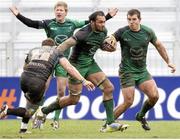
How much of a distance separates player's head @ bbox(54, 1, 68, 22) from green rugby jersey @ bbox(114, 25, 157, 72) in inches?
60.9

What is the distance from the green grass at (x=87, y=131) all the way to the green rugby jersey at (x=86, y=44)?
1.28 meters

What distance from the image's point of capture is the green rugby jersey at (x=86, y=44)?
40.5 ft

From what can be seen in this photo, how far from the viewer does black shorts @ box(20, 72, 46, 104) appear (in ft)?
37.7

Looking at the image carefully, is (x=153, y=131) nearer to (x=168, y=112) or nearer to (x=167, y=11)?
(x=168, y=112)

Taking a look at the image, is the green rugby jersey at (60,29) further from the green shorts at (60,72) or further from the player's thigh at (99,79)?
the player's thigh at (99,79)

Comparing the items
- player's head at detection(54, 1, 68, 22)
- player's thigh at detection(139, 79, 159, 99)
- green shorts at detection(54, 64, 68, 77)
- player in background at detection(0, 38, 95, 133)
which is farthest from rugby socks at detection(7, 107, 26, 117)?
player's head at detection(54, 1, 68, 22)

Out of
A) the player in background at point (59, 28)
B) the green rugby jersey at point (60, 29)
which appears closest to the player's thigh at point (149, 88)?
the player in background at point (59, 28)

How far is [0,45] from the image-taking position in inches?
737

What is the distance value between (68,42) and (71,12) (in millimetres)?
10063

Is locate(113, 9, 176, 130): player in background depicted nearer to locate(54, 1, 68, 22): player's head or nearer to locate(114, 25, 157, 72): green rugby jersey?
locate(114, 25, 157, 72): green rugby jersey

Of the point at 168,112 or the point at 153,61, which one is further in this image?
the point at 153,61

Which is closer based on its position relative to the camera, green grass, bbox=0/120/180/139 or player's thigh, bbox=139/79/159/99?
green grass, bbox=0/120/180/139

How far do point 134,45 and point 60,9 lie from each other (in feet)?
6.27

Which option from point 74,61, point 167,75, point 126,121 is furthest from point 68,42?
point 167,75
